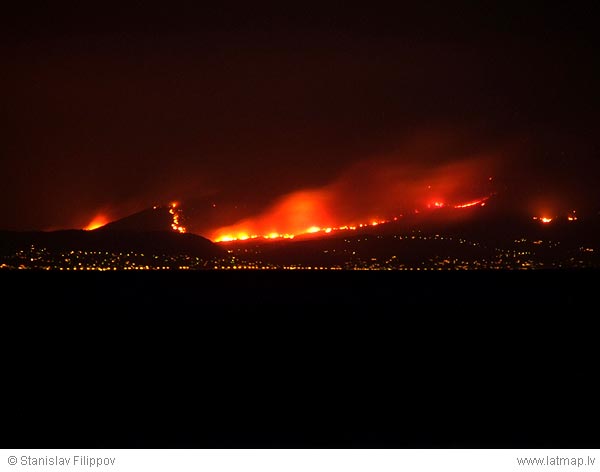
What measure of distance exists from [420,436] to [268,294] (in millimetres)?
3694

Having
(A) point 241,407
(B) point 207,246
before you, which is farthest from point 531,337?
(B) point 207,246

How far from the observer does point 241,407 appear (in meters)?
3.74

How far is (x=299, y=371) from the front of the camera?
13.9ft

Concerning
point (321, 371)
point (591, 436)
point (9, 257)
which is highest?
point (9, 257)

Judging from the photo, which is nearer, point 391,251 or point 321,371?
point 321,371

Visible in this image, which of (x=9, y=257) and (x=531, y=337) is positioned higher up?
(x=9, y=257)

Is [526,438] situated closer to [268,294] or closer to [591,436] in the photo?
[591,436]

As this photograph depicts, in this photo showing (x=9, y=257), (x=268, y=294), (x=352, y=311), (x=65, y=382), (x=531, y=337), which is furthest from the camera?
(x=9, y=257)

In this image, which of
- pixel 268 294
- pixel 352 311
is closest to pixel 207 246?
pixel 268 294

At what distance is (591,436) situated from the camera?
11.2 feet

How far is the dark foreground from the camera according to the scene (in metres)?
3.49

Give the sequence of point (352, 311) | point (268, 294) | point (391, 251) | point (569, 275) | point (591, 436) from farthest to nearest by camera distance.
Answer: point (391, 251), point (569, 275), point (268, 294), point (352, 311), point (591, 436)

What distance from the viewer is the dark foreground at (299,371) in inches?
137

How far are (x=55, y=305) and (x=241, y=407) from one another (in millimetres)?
3155
